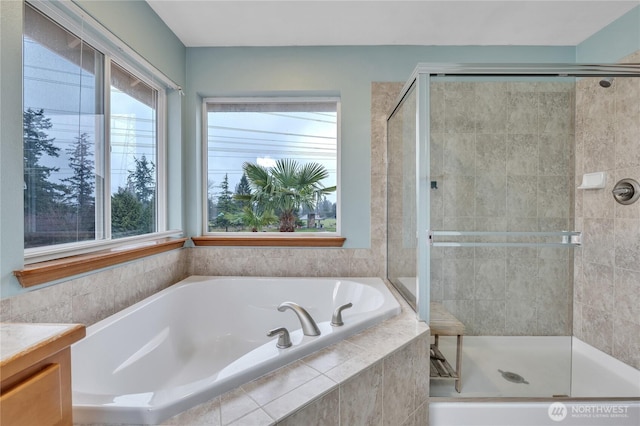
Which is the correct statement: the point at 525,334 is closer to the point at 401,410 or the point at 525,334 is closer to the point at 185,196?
the point at 401,410

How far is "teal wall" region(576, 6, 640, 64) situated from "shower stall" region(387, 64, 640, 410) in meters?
0.52

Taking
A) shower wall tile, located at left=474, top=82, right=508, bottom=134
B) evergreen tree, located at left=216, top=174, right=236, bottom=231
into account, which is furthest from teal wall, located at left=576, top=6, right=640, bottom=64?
evergreen tree, located at left=216, top=174, right=236, bottom=231

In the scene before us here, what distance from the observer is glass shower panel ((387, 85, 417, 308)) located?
1456 millimetres

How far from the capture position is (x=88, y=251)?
4.15 ft

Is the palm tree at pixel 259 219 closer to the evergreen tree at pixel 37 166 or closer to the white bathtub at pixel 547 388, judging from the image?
the evergreen tree at pixel 37 166

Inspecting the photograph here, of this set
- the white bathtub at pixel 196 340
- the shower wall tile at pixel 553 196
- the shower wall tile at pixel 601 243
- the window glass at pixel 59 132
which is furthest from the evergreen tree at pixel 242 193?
the shower wall tile at pixel 601 243

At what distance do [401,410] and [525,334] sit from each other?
3.38 feet

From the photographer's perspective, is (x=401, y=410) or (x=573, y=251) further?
(x=573, y=251)

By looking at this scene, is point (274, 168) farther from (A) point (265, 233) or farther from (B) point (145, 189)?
(B) point (145, 189)

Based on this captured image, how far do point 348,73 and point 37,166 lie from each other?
1.89 metres

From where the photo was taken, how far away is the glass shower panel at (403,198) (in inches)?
57.3

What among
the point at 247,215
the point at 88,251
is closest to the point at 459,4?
the point at 247,215

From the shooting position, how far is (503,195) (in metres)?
1.56

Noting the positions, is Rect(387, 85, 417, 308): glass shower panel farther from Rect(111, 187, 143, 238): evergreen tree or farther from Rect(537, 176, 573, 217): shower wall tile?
Rect(111, 187, 143, 238): evergreen tree
